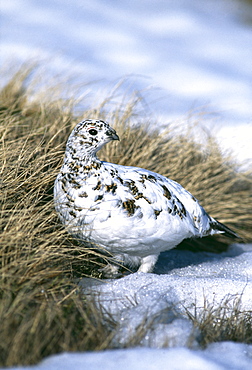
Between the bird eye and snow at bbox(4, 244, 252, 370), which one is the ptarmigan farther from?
snow at bbox(4, 244, 252, 370)

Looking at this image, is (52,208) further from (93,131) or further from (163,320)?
(163,320)

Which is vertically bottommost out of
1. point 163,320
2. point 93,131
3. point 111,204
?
point 163,320

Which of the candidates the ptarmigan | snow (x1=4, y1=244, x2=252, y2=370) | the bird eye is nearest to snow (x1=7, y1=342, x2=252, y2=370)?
snow (x1=4, y1=244, x2=252, y2=370)

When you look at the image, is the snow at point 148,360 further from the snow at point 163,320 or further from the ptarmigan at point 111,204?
the ptarmigan at point 111,204

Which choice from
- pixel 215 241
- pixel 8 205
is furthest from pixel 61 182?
pixel 215 241

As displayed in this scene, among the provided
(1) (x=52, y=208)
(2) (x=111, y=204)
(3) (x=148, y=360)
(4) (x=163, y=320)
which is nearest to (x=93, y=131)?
(2) (x=111, y=204)

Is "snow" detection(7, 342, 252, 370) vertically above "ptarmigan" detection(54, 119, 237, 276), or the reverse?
"ptarmigan" detection(54, 119, 237, 276)
